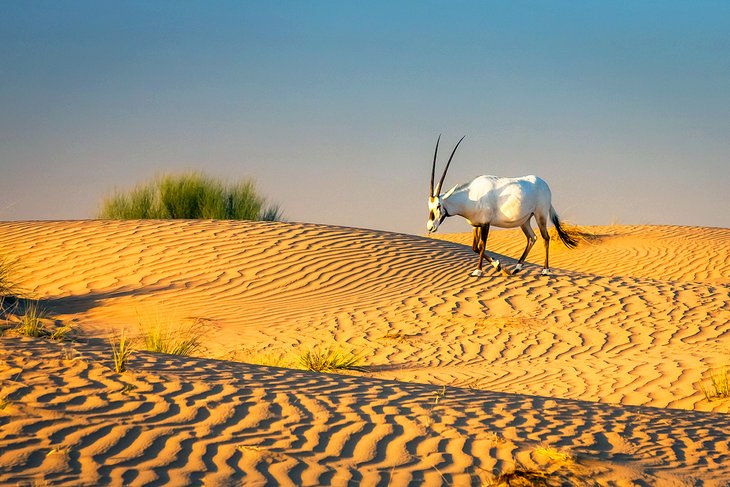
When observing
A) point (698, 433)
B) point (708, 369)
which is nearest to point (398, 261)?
point (708, 369)

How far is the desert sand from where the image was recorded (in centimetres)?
447

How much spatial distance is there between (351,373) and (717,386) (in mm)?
3600

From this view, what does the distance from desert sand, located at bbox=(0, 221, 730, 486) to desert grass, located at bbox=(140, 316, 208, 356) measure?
0.77 ft

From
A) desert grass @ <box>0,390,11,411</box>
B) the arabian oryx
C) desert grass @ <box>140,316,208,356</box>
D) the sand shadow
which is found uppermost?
the arabian oryx

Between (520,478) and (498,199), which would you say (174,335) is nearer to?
(498,199)

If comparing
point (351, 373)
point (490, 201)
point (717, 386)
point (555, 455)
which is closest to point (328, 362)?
point (351, 373)

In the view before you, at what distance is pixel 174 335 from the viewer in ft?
34.8

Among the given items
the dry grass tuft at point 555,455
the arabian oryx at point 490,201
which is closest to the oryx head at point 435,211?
the arabian oryx at point 490,201

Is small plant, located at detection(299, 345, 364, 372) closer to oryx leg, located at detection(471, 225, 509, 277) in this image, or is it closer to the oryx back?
the oryx back

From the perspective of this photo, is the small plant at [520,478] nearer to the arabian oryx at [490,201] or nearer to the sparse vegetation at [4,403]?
the sparse vegetation at [4,403]

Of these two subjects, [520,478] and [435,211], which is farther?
[435,211]

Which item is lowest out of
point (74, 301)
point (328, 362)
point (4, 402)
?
point (74, 301)

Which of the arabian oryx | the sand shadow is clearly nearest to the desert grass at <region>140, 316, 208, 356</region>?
the sand shadow

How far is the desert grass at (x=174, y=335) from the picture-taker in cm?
877
